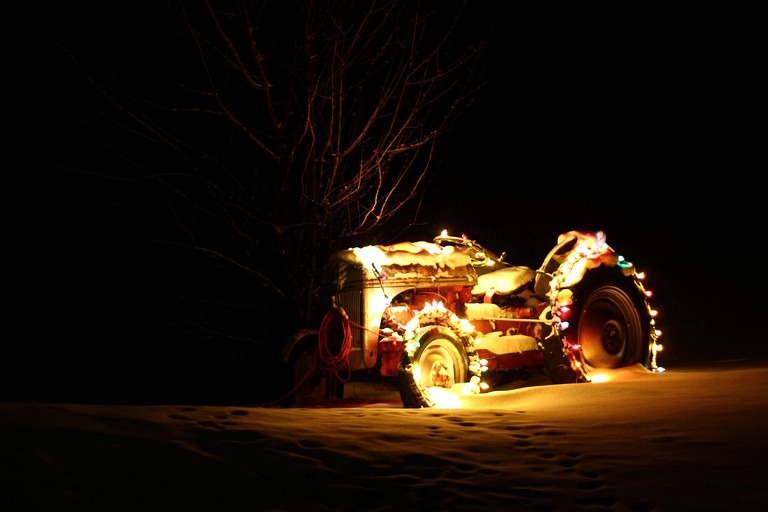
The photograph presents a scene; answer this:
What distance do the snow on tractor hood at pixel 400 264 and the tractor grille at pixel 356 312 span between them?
179mm

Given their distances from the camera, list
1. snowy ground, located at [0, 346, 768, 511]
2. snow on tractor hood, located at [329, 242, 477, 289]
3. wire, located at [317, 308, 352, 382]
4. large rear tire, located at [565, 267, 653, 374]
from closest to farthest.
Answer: snowy ground, located at [0, 346, 768, 511]
wire, located at [317, 308, 352, 382]
snow on tractor hood, located at [329, 242, 477, 289]
large rear tire, located at [565, 267, 653, 374]

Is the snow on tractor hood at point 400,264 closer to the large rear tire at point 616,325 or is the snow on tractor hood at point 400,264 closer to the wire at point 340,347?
the wire at point 340,347

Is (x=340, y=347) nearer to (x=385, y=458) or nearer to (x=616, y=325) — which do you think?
(x=616, y=325)

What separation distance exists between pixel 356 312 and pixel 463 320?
1.35 meters

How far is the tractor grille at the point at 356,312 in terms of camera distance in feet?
33.3

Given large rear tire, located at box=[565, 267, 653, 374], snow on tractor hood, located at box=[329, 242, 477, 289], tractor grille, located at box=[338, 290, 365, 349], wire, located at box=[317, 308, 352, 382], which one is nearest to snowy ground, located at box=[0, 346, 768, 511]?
wire, located at box=[317, 308, 352, 382]

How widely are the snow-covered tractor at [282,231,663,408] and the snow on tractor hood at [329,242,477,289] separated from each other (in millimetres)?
13

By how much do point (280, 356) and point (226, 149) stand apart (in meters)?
5.73

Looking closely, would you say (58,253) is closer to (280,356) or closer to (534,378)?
(280,356)

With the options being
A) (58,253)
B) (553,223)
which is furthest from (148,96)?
(553,223)

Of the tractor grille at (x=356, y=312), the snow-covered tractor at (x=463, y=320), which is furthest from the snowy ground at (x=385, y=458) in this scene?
the tractor grille at (x=356, y=312)

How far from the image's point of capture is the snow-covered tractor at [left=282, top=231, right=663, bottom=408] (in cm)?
973

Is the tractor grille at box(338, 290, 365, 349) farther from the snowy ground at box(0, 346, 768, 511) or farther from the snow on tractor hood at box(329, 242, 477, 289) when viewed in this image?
the snowy ground at box(0, 346, 768, 511)

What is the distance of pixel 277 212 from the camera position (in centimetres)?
1370
